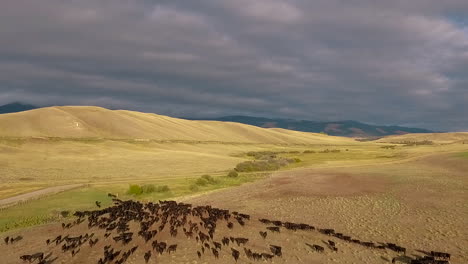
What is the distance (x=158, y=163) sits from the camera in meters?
64.1

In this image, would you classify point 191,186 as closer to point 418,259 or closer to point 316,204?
point 316,204

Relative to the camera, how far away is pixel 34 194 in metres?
34.7

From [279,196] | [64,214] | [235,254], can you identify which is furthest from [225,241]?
[64,214]

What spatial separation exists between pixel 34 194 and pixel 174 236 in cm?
2227

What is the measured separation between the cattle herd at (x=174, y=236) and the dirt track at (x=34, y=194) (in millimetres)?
11335

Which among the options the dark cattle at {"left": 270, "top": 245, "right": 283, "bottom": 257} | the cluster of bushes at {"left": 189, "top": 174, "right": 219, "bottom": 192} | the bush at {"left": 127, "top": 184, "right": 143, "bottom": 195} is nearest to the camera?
the dark cattle at {"left": 270, "top": 245, "right": 283, "bottom": 257}

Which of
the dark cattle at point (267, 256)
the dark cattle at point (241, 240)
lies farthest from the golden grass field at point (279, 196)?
the dark cattle at point (241, 240)

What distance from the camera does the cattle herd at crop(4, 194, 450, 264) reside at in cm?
1730

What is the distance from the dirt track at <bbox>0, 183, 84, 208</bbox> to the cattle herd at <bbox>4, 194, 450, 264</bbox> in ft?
37.2

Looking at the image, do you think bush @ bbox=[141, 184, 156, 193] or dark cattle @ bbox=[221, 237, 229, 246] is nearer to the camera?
dark cattle @ bbox=[221, 237, 229, 246]

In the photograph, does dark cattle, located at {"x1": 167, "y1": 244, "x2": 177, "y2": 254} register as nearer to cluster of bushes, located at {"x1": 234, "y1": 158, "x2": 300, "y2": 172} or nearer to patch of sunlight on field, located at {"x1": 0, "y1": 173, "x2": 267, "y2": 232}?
patch of sunlight on field, located at {"x1": 0, "y1": 173, "x2": 267, "y2": 232}

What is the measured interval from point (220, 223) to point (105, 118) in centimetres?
12064

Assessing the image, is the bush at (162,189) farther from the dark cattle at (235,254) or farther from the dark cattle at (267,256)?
the dark cattle at (267,256)

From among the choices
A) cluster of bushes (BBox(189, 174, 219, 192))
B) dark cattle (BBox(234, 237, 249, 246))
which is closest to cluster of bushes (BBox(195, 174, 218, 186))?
cluster of bushes (BBox(189, 174, 219, 192))
